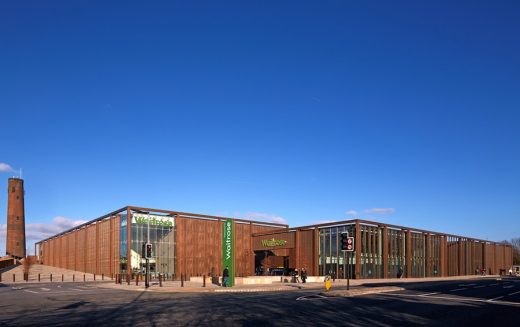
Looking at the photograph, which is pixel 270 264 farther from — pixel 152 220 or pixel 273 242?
pixel 152 220

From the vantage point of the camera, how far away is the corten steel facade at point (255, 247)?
58.5m

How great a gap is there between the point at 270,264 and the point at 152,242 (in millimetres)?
19103

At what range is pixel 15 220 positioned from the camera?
91625mm

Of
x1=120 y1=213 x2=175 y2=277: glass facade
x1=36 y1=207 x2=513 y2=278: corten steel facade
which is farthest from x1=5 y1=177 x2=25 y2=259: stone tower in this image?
x1=120 y1=213 x2=175 y2=277: glass facade

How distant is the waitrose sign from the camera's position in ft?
193

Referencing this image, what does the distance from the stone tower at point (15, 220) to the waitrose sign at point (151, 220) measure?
147ft

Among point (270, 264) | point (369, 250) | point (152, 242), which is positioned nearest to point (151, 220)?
point (152, 242)

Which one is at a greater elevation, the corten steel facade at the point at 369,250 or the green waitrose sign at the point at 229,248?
the green waitrose sign at the point at 229,248

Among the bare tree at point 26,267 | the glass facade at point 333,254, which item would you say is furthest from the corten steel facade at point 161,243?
the glass facade at point 333,254

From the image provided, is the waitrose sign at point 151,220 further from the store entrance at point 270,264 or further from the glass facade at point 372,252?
the glass facade at point 372,252

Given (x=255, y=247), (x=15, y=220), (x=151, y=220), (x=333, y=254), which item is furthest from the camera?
(x=15, y=220)

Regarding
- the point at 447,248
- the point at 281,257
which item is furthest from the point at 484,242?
the point at 281,257

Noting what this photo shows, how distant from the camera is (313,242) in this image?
2450 inches

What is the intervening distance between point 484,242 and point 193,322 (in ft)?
297
